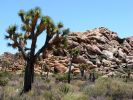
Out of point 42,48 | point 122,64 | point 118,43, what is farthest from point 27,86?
point 118,43

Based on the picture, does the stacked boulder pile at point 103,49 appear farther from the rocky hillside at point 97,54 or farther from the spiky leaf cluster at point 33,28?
the spiky leaf cluster at point 33,28

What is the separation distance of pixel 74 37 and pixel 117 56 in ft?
35.2

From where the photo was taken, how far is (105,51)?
77.1 metres

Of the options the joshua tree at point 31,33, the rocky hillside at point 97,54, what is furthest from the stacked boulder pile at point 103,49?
the joshua tree at point 31,33

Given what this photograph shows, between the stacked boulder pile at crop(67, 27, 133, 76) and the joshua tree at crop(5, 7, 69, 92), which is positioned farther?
the stacked boulder pile at crop(67, 27, 133, 76)

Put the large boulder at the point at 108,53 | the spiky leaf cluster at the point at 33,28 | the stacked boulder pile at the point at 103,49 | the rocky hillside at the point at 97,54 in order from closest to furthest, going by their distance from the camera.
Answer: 1. the spiky leaf cluster at the point at 33,28
2. the rocky hillside at the point at 97,54
3. the stacked boulder pile at the point at 103,49
4. the large boulder at the point at 108,53

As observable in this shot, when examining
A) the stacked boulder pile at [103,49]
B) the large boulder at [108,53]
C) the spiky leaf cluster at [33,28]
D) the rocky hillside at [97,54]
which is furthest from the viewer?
the large boulder at [108,53]

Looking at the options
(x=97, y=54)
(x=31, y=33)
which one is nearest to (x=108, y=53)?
(x=97, y=54)

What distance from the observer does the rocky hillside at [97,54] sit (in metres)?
66.3

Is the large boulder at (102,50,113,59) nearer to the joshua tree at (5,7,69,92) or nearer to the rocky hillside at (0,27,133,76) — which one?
the rocky hillside at (0,27,133,76)

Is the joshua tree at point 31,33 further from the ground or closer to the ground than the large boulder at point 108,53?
closer to the ground

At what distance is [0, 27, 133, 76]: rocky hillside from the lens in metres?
66.3

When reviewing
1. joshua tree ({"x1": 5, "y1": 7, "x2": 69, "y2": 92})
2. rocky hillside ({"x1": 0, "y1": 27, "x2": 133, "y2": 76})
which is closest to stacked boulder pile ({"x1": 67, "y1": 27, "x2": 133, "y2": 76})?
rocky hillside ({"x1": 0, "y1": 27, "x2": 133, "y2": 76})

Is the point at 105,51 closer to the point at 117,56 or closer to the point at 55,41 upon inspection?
the point at 117,56
